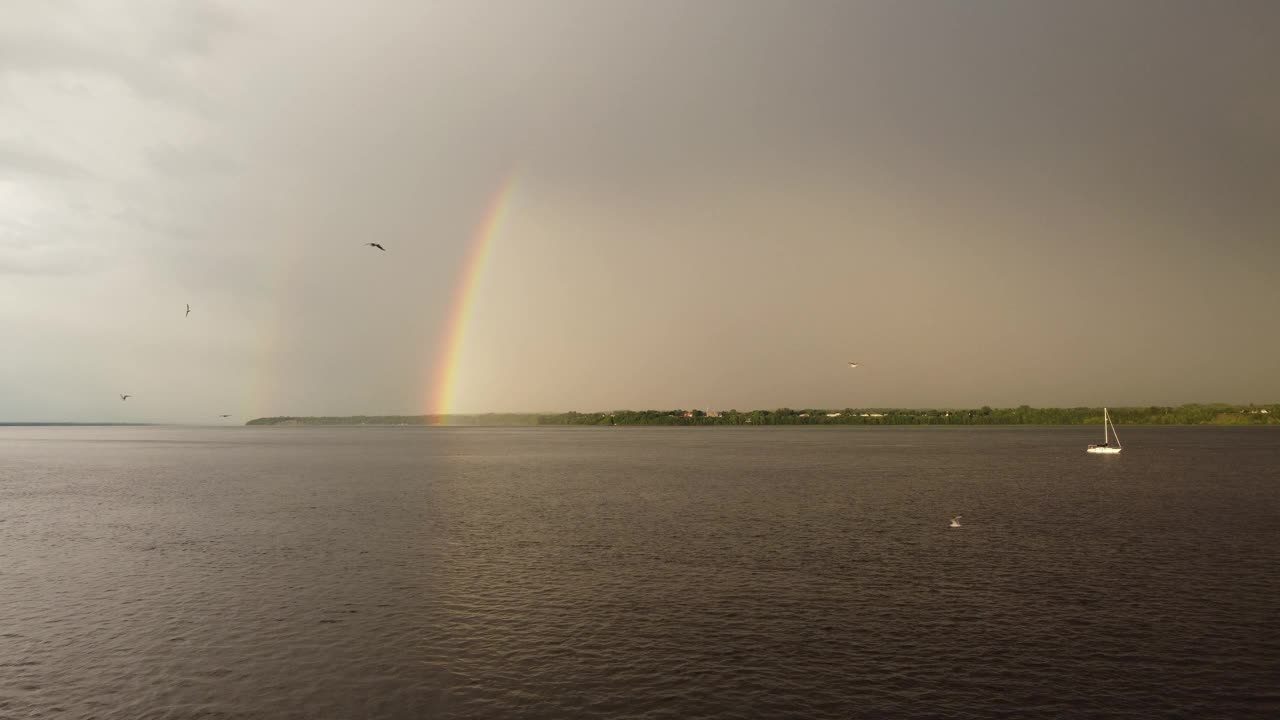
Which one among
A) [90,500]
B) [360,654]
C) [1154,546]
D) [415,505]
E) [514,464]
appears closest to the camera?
[360,654]

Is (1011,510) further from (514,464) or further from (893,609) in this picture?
(514,464)

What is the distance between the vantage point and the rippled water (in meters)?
19.4

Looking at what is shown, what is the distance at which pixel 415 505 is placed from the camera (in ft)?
212

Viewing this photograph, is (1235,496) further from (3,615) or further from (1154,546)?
(3,615)

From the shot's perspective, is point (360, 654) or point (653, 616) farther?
point (653, 616)

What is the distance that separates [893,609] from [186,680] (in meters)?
22.3

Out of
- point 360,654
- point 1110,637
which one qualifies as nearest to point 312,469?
point 360,654

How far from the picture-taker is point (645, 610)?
27.7 metres

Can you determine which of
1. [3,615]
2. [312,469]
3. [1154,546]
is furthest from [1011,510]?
[312,469]

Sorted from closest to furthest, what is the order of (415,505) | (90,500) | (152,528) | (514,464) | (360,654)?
(360,654), (152,528), (415,505), (90,500), (514,464)

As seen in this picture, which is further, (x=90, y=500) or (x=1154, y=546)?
(x=90, y=500)

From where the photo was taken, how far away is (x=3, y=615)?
2802 centimetres

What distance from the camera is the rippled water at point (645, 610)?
19375 mm

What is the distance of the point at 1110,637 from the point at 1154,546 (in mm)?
21178
